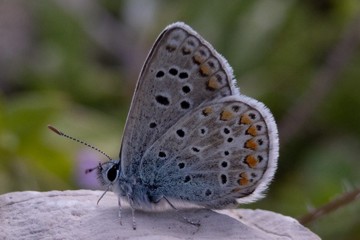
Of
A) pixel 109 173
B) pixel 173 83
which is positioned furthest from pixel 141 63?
pixel 173 83

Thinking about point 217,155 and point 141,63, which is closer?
point 217,155

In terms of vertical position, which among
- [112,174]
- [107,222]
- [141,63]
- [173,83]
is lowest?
[107,222]

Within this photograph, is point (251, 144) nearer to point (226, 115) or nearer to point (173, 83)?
point (226, 115)

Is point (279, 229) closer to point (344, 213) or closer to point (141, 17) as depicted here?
point (344, 213)

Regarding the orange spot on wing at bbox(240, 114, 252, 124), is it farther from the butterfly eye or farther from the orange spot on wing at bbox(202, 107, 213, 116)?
the butterfly eye

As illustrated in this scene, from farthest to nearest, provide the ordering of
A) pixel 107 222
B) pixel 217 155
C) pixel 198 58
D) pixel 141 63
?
pixel 141 63, pixel 217 155, pixel 198 58, pixel 107 222

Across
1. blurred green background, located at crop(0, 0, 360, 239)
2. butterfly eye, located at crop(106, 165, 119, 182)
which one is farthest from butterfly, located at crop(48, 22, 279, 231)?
blurred green background, located at crop(0, 0, 360, 239)

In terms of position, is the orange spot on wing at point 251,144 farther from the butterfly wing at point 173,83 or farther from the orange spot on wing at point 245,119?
the butterfly wing at point 173,83
